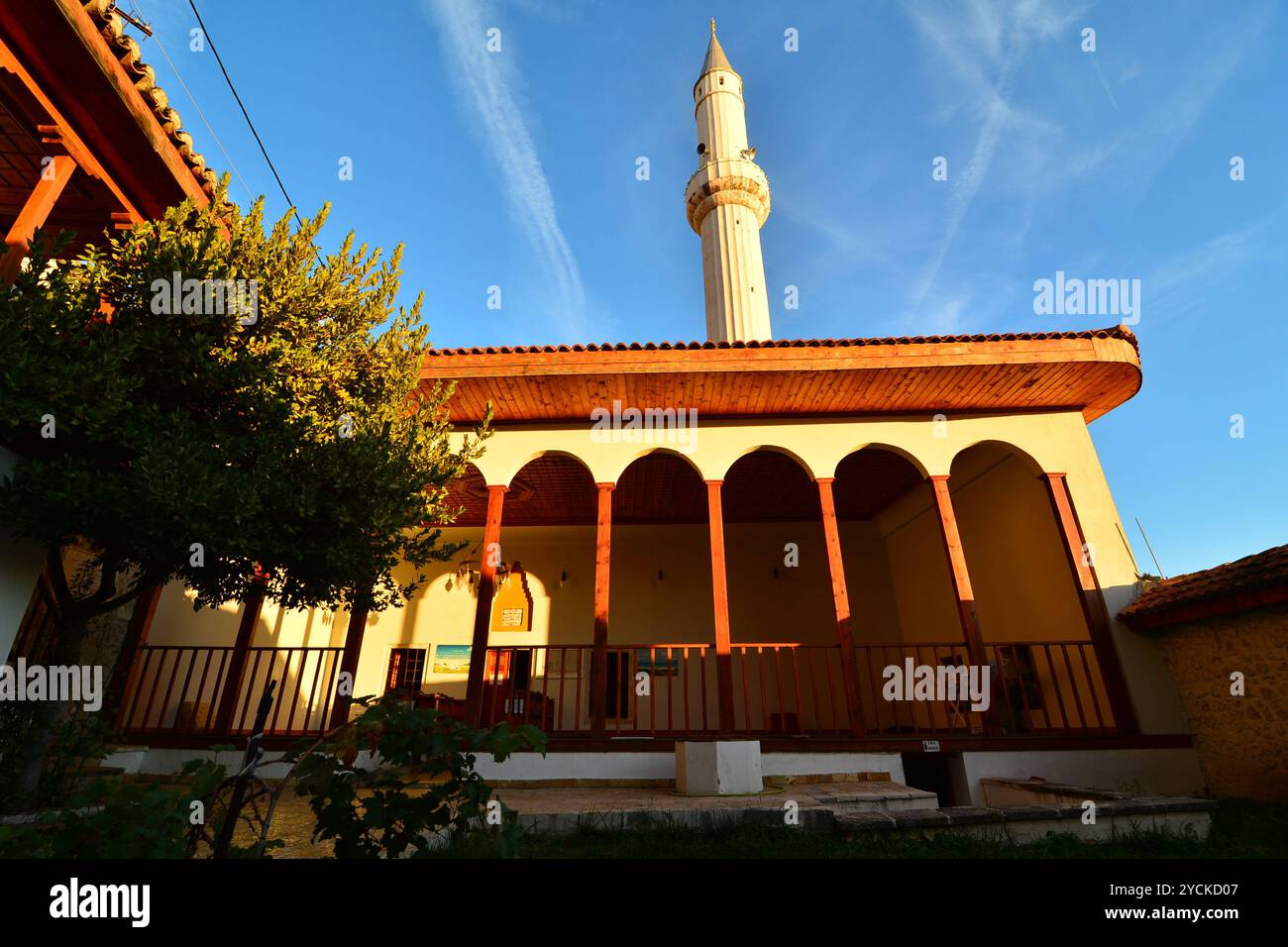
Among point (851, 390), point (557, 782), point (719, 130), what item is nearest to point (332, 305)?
point (557, 782)

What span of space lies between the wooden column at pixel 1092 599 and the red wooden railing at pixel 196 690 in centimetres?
873

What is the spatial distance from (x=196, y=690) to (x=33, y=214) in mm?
6912

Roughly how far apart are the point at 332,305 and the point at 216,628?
256 inches

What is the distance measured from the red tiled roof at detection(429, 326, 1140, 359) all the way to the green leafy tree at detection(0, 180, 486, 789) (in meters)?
1.79

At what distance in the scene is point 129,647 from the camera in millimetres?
7266

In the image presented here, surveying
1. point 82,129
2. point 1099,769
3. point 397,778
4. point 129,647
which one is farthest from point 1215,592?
point 129,647

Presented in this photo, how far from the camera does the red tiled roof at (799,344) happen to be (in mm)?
7566

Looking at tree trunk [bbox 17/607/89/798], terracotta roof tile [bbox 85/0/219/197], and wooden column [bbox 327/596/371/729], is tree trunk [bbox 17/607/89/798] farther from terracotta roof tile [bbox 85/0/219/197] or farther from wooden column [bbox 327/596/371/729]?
terracotta roof tile [bbox 85/0/219/197]

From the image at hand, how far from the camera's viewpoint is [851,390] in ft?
26.5

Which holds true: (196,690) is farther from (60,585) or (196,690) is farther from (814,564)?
(814,564)

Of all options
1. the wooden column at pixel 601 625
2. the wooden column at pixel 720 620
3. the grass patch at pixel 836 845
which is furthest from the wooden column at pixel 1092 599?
the wooden column at pixel 601 625

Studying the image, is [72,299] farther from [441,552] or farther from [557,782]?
[557,782]
